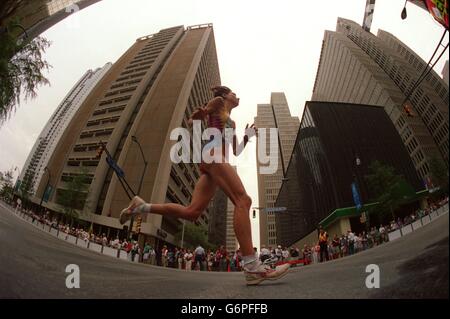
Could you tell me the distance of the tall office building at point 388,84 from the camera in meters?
1.25

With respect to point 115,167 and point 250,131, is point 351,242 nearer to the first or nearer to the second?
point 250,131

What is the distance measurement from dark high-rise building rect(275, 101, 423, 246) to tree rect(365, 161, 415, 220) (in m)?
0.04

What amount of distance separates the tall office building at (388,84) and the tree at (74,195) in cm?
256

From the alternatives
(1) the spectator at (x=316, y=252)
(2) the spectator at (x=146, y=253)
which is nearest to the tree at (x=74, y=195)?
(2) the spectator at (x=146, y=253)

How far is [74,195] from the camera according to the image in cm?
244

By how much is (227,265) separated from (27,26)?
448 inches

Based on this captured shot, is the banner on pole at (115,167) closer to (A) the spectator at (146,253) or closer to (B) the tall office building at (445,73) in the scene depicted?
(A) the spectator at (146,253)

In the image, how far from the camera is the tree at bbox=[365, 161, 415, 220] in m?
1.48

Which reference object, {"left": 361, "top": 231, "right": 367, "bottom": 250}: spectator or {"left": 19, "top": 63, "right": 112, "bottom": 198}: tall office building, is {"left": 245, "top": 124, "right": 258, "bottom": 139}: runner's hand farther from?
{"left": 19, "top": 63, "right": 112, "bottom": 198}: tall office building

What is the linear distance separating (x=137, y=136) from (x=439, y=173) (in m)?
2.80

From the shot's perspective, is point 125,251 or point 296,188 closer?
point 125,251

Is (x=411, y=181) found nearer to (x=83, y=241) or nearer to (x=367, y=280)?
(x=367, y=280)

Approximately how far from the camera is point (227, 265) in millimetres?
11766
